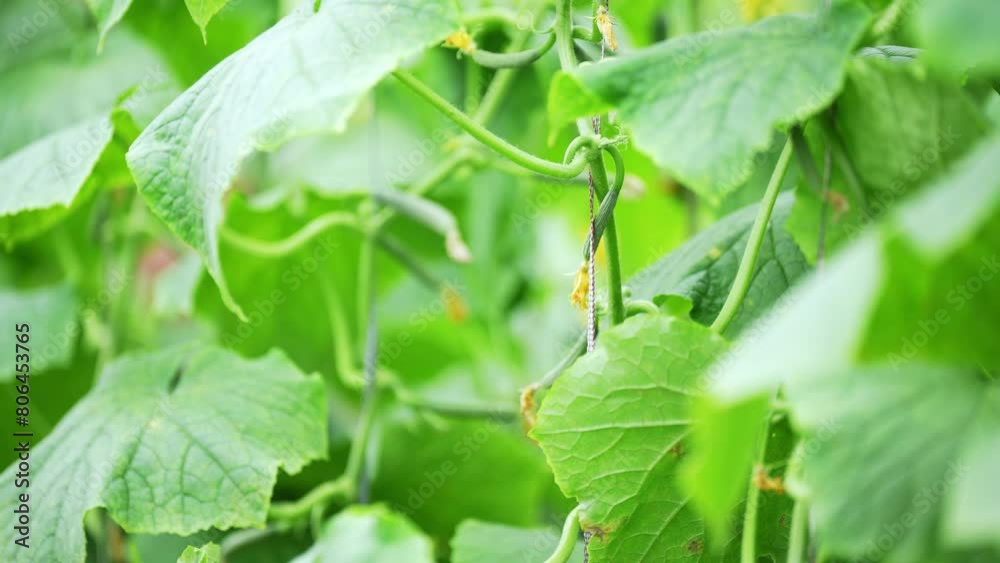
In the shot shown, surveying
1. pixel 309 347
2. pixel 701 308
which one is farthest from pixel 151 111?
pixel 701 308

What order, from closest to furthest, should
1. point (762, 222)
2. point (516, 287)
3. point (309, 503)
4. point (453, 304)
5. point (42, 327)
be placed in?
1. point (762, 222)
2. point (309, 503)
3. point (453, 304)
4. point (42, 327)
5. point (516, 287)

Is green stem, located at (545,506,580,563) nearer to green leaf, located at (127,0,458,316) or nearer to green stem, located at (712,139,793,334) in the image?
green stem, located at (712,139,793,334)

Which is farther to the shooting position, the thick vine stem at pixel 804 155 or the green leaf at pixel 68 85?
the green leaf at pixel 68 85

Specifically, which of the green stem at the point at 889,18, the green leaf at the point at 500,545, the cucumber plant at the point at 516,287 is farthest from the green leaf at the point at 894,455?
the green leaf at the point at 500,545

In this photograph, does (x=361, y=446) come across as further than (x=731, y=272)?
Yes

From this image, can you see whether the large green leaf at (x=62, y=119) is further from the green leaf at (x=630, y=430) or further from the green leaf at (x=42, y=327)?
→ the green leaf at (x=630, y=430)

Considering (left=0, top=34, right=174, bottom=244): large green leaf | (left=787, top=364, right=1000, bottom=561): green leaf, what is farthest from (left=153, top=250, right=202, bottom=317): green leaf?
(left=787, top=364, right=1000, bottom=561): green leaf

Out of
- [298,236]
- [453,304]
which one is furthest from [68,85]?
[453,304]

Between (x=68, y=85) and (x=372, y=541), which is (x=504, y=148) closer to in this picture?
(x=372, y=541)
